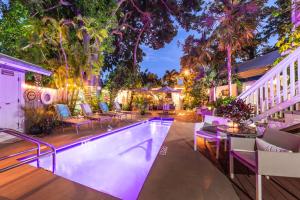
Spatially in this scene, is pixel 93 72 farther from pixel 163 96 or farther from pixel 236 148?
pixel 163 96

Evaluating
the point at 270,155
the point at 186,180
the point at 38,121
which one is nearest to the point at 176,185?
the point at 186,180

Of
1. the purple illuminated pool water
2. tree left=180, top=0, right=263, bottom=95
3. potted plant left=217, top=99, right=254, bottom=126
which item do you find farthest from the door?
tree left=180, top=0, right=263, bottom=95

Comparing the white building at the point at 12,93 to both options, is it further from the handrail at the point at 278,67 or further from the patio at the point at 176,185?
the handrail at the point at 278,67

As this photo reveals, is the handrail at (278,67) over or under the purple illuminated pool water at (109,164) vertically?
over

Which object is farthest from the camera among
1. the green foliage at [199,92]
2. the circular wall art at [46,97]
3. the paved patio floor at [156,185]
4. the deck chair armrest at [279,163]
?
the green foliage at [199,92]

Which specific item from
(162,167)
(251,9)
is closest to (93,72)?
(162,167)

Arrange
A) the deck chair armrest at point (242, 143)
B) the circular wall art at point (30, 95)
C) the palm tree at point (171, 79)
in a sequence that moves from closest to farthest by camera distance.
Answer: the deck chair armrest at point (242, 143) → the circular wall art at point (30, 95) → the palm tree at point (171, 79)

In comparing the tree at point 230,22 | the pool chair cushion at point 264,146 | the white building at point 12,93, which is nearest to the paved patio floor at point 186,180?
the pool chair cushion at point 264,146

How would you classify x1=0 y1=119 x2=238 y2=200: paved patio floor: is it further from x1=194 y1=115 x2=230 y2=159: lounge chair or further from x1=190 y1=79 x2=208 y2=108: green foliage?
x1=190 y1=79 x2=208 y2=108: green foliage

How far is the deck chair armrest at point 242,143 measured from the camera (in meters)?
3.48

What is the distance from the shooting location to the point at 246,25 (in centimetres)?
1243

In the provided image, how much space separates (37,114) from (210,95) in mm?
14503

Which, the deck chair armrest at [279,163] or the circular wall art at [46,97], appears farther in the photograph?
the circular wall art at [46,97]

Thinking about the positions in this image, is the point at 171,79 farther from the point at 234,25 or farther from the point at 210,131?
the point at 210,131
